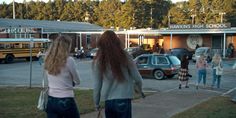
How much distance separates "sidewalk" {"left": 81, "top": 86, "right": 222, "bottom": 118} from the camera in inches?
425

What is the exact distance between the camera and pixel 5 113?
1049cm

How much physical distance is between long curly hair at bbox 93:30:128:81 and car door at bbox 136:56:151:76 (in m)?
18.7

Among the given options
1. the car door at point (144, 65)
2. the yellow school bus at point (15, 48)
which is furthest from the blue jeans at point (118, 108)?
the yellow school bus at point (15, 48)

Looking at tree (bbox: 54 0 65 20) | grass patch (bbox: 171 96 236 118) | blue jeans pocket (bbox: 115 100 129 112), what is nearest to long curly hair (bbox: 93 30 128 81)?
blue jeans pocket (bbox: 115 100 129 112)

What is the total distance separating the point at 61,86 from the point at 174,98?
904cm

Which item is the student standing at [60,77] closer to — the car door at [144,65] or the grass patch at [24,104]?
the grass patch at [24,104]

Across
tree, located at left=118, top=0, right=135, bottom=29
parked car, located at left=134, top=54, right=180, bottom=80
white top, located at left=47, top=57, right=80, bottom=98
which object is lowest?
parked car, located at left=134, top=54, right=180, bottom=80

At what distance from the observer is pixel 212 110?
36.6ft

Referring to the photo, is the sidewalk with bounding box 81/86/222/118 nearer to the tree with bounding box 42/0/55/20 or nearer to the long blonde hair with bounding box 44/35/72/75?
the long blonde hair with bounding box 44/35/72/75

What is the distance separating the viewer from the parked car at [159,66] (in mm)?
23391

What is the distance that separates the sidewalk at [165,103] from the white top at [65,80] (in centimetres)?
483

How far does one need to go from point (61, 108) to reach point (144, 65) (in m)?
18.6

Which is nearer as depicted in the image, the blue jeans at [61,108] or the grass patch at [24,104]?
the blue jeans at [61,108]

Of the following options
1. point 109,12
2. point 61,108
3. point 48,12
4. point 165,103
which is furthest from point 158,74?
point 48,12
